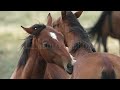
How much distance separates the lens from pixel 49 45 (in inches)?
223

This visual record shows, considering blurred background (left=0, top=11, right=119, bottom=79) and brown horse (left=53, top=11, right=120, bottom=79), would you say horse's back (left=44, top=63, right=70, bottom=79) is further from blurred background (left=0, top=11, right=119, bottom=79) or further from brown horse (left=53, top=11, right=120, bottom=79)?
blurred background (left=0, top=11, right=119, bottom=79)

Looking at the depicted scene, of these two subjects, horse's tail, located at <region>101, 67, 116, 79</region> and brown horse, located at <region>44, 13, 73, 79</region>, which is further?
brown horse, located at <region>44, 13, 73, 79</region>

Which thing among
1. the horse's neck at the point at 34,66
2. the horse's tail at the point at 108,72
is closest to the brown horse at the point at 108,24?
the horse's neck at the point at 34,66

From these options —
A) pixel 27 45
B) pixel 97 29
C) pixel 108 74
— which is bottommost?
pixel 97 29

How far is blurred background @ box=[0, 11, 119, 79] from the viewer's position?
1001cm

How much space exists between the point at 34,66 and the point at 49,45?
14.9 inches

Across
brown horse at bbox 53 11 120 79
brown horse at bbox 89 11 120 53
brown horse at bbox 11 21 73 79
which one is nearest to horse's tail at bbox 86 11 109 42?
brown horse at bbox 89 11 120 53

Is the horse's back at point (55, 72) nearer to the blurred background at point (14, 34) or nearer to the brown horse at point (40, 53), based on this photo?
the brown horse at point (40, 53)

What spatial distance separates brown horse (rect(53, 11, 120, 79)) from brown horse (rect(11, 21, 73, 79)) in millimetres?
288

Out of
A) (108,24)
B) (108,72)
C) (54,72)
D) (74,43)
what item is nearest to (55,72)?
(54,72)

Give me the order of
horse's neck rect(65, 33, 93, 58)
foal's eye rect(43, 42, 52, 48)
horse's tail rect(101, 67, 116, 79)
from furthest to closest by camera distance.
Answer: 1. horse's neck rect(65, 33, 93, 58)
2. foal's eye rect(43, 42, 52, 48)
3. horse's tail rect(101, 67, 116, 79)

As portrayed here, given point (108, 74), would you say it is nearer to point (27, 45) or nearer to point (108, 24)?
point (27, 45)
